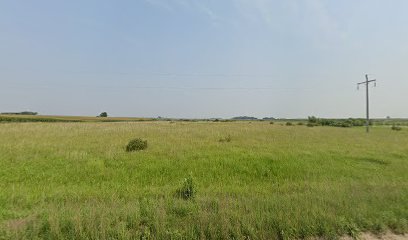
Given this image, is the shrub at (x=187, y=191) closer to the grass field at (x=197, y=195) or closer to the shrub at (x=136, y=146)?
→ the grass field at (x=197, y=195)

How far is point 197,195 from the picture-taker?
26.9ft

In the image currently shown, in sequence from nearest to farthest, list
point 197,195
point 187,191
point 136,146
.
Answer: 1. point 197,195
2. point 187,191
3. point 136,146

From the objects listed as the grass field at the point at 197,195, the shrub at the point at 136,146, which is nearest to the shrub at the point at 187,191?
the grass field at the point at 197,195

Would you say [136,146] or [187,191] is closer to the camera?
[187,191]

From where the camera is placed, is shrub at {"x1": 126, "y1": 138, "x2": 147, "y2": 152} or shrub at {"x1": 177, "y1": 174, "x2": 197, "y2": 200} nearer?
shrub at {"x1": 177, "y1": 174, "x2": 197, "y2": 200}

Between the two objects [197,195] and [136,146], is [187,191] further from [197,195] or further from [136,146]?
[136,146]

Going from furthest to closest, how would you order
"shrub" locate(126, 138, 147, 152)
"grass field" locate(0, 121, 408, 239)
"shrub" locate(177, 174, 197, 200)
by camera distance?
1. "shrub" locate(126, 138, 147, 152)
2. "shrub" locate(177, 174, 197, 200)
3. "grass field" locate(0, 121, 408, 239)

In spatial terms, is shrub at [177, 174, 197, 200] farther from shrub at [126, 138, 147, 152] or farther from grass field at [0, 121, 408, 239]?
shrub at [126, 138, 147, 152]

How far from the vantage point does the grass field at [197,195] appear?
5.08 meters

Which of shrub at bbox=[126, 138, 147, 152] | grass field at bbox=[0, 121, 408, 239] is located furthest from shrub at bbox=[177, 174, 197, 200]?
shrub at bbox=[126, 138, 147, 152]

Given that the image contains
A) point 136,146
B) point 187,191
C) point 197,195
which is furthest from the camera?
point 136,146

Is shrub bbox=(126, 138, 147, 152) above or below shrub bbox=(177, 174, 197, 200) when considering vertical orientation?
above

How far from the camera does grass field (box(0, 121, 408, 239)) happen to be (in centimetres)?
508

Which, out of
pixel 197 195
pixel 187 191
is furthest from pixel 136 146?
pixel 197 195
